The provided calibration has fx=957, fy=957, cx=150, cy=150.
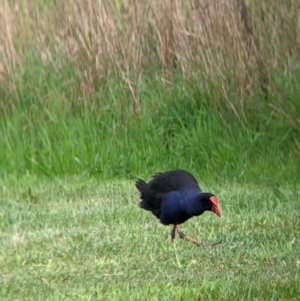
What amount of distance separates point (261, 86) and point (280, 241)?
2673 mm

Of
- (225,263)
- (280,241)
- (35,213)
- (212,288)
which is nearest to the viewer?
(212,288)

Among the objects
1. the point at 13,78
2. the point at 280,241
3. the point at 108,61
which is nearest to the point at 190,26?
the point at 108,61

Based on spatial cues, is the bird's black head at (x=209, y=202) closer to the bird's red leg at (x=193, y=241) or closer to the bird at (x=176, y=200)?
the bird at (x=176, y=200)

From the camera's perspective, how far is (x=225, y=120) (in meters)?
8.62

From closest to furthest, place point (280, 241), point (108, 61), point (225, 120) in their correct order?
point (280, 241)
point (225, 120)
point (108, 61)

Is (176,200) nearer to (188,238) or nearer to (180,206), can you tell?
(180,206)

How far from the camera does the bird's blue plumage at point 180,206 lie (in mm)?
6340

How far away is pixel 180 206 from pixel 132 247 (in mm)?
422

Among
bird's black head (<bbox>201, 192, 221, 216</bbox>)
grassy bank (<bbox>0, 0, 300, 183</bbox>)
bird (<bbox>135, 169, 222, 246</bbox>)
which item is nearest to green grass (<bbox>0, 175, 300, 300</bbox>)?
bird (<bbox>135, 169, 222, 246</bbox>)

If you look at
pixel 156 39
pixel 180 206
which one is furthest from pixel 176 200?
pixel 156 39

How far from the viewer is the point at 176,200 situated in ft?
21.1

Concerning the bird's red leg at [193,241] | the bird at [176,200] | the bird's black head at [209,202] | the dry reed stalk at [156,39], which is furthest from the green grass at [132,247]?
the dry reed stalk at [156,39]

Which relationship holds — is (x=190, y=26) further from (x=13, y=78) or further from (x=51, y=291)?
(x=51, y=291)

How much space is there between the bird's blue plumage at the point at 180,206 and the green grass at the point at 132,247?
6.6 inches
